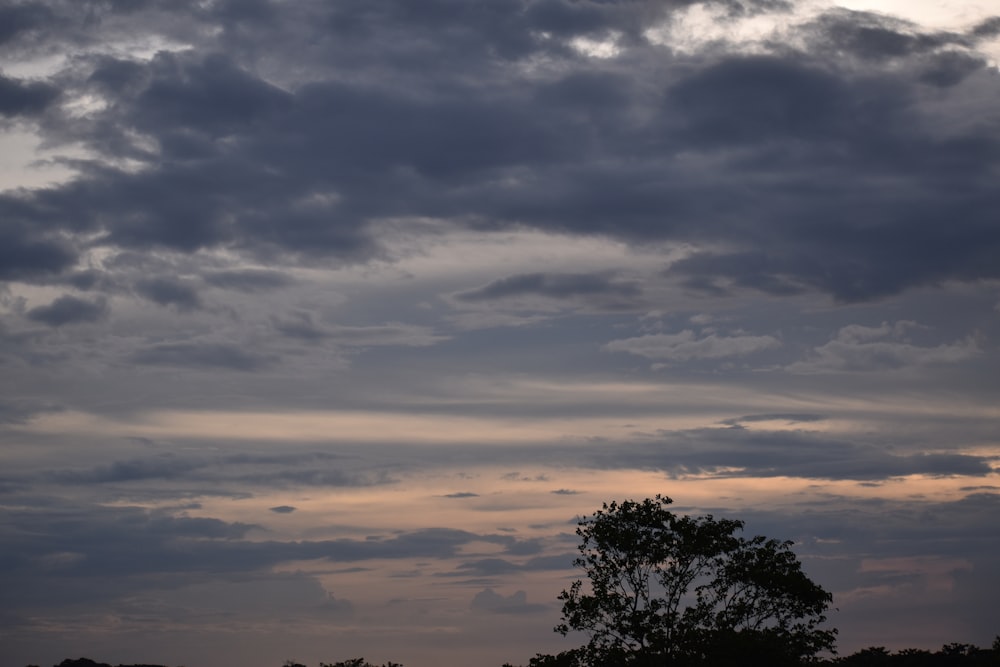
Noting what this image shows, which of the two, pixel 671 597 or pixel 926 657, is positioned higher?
pixel 671 597

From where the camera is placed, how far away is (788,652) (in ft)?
205

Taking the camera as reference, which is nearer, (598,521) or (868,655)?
(598,521)

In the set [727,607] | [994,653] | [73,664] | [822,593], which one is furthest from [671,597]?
[73,664]

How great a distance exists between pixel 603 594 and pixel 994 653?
109ft

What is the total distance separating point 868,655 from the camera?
4067 inches

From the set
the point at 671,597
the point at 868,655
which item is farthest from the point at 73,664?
the point at 671,597

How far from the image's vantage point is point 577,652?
64.6 meters

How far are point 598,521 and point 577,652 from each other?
25.7 feet

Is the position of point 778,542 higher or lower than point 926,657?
higher

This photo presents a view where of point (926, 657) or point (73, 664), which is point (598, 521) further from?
point (73, 664)

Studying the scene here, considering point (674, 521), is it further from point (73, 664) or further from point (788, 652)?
point (73, 664)

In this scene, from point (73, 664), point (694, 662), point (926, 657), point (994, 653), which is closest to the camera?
point (694, 662)

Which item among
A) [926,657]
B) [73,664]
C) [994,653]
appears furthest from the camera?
[73,664]

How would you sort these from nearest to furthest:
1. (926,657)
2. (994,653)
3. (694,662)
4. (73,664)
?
1. (694,662)
2. (994,653)
3. (926,657)
4. (73,664)
